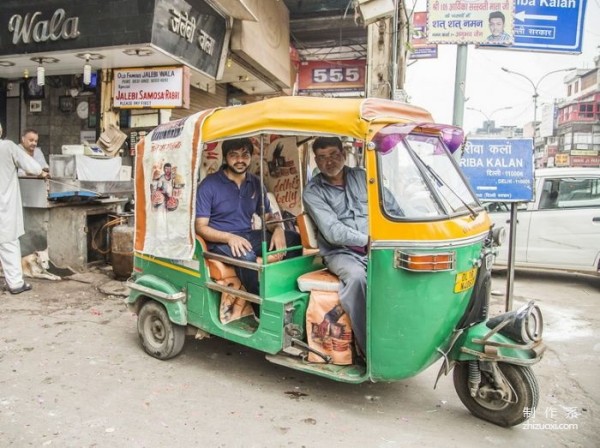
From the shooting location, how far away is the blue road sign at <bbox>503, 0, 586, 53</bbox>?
610 cm

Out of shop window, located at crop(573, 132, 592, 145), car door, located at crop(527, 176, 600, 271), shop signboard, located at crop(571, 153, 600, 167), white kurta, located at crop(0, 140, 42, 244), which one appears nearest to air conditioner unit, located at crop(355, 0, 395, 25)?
car door, located at crop(527, 176, 600, 271)

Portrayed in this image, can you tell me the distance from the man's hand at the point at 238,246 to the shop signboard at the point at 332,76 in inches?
382

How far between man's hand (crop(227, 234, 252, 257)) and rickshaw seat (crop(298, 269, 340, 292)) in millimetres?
500

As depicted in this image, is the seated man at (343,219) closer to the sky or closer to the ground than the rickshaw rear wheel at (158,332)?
closer to the sky

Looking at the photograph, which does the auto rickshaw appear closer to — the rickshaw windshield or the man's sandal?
the rickshaw windshield

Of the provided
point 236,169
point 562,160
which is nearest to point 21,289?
point 236,169

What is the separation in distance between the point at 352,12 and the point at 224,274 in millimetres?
8834

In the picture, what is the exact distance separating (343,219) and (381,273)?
822 mm

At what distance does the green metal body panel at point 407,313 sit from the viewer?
118 inches

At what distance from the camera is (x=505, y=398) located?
A: 3061mm

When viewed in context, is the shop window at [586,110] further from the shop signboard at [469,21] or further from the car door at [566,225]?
the shop signboard at [469,21]

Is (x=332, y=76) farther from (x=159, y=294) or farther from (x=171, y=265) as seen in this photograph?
(x=159, y=294)

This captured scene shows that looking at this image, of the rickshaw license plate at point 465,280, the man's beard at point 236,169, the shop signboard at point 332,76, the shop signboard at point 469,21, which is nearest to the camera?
the rickshaw license plate at point 465,280

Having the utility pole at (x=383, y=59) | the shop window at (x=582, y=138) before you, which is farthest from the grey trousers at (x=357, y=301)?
the shop window at (x=582, y=138)
